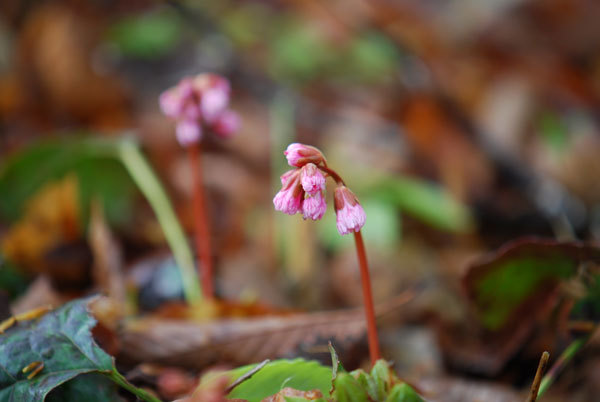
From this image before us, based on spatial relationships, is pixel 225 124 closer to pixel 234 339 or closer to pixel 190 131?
pixel 190 131

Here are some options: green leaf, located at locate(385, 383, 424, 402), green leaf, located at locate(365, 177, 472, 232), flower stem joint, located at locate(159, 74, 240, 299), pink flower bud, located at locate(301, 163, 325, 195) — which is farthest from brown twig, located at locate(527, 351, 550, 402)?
green leaf, located at locate(365, 177, 472, 232)

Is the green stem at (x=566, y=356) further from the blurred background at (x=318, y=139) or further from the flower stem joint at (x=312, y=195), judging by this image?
the flower stem joint at (x=312, y=195)

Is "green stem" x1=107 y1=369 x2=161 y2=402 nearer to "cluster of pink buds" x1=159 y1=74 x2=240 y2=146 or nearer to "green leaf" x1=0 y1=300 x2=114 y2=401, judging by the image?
"green leaf" x1=0 y1=300 x2=114 y2=401

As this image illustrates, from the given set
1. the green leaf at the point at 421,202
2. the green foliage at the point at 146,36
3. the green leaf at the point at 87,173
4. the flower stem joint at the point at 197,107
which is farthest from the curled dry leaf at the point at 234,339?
the green foliage at the point at 146,36

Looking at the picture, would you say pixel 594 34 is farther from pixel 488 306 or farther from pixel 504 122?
pixel 488 306

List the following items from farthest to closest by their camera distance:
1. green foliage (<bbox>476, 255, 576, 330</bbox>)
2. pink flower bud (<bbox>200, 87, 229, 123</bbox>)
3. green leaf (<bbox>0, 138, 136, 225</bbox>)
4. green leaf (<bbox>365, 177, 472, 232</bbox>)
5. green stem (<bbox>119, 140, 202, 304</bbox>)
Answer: green leaf (<bbox>365, 177, 472, 232</bbox>), green leaf (<bbox>0, 138, 136, 225</bbox>), green stem (<bbox>119, 140, 202, 304</bbox>), pink flower bud (<bbox>200, 87, 229, 123</bbox>), green foliage (<bbox>476, 255, 576, 330</bbox>)

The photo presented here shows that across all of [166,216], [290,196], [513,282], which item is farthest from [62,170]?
[513,282]
